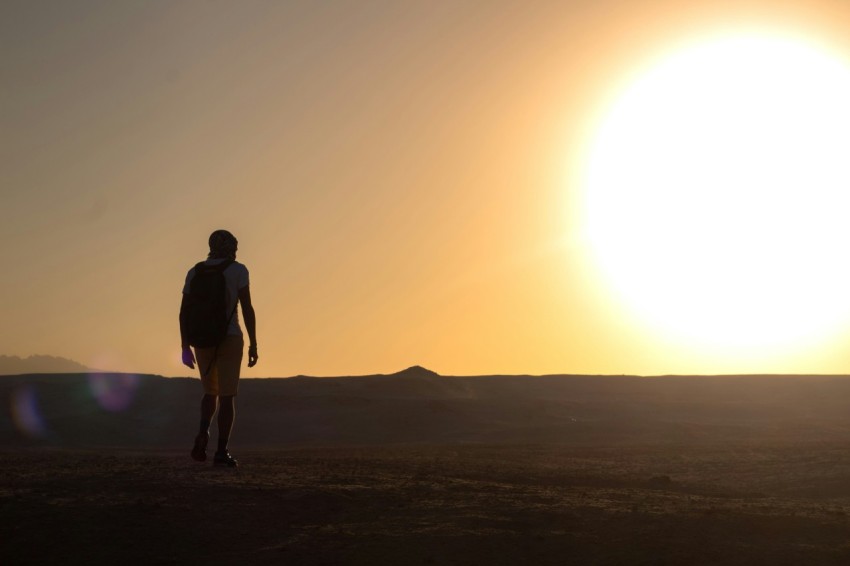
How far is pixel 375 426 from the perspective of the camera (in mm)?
31500

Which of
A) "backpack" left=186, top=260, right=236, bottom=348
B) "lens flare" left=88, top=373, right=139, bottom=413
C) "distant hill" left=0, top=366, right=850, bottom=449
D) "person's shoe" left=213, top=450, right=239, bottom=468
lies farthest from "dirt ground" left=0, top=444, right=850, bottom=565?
"lens flare" left=88, top=373, right=139, bottom=413

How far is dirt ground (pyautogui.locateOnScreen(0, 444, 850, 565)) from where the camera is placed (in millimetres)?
6531

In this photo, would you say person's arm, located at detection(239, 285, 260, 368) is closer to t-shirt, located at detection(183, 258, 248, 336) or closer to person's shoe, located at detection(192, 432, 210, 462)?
t-shirt, located at detection(183, 258, 248, 336)

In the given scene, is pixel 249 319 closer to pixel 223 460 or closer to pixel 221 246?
pixel 221 246

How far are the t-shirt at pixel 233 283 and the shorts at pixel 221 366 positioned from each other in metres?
0.09

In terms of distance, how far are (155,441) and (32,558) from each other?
78.4 feet

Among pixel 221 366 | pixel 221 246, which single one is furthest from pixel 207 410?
pixel 221 246

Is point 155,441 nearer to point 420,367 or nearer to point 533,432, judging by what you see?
point 533,432

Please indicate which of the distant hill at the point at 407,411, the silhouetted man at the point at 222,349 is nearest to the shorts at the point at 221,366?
the silhouetted man at the point at 222,349

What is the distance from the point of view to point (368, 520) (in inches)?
289

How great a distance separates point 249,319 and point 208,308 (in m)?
0.42

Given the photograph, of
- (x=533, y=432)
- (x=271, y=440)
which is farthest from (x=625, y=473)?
(x=271, y=440)

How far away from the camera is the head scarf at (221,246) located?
31.1 feet

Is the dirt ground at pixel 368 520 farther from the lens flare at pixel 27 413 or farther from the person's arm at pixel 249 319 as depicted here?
the lens flare at pixel 27 413
